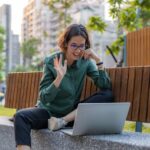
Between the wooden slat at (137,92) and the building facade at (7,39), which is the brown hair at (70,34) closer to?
the wooden slat at (137,92)

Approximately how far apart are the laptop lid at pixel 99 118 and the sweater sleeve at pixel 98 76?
0.57 meters

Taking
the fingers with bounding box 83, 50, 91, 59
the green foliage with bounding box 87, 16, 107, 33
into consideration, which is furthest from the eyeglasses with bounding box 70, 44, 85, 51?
the green foliage with bounding box 87, 16, 107, 33

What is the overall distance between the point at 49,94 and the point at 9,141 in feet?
3.31

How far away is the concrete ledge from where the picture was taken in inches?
122

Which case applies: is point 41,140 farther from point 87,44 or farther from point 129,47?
point 129,47

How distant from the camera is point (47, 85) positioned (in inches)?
158

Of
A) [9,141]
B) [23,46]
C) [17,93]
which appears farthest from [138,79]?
[23,46]

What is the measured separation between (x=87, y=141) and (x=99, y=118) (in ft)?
0.63

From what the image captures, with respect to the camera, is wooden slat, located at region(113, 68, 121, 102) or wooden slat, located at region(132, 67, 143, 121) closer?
wooden slat, located at region(132, 67, 143, 121)

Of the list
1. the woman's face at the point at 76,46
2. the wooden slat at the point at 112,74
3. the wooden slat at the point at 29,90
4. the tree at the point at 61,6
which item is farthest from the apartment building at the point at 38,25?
the woman's face at the point at 76,46

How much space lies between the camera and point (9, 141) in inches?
181


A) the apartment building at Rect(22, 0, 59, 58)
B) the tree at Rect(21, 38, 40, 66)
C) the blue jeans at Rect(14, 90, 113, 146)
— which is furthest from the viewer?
the apartment building at Rect(22, 0, 59, 58)

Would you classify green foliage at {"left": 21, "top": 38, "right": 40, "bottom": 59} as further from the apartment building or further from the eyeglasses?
the eyeglasses

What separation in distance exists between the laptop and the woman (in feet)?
1.20
